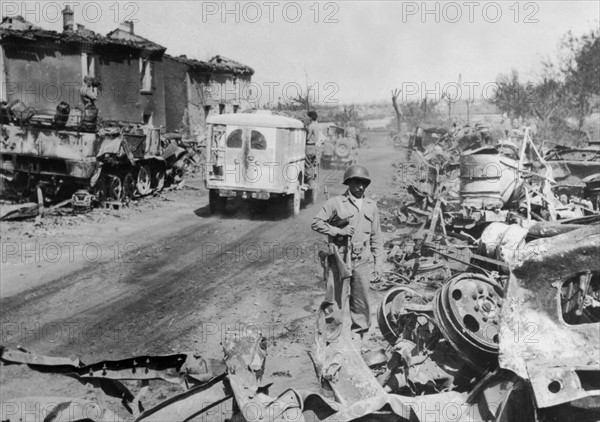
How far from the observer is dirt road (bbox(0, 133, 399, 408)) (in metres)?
6.43

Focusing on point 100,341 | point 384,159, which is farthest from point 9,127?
point 384,159

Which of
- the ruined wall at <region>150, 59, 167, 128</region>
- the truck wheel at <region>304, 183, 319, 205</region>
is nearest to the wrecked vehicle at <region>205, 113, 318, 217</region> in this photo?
the truck wheel at <region>304, 183, 319, 205</region>

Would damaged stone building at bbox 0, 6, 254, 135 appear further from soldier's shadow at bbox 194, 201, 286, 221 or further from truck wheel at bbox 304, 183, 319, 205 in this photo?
truck wheel at bbox 304, 183, 319, 205

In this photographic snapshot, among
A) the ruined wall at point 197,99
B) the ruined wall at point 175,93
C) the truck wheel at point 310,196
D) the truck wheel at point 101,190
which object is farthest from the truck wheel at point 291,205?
the ruined wall at point 197,99

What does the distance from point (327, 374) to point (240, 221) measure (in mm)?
9533

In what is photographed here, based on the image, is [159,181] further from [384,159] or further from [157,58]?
[384,159]

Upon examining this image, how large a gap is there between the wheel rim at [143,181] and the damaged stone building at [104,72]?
5.28 m

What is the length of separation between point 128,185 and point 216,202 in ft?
10.1

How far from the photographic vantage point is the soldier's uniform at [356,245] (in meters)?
6.30

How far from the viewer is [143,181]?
56.1ft

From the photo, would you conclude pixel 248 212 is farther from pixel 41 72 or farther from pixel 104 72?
pixel 41 72

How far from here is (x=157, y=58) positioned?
28.1 meters

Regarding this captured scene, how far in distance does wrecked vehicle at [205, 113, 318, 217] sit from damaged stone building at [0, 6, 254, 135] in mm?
9261

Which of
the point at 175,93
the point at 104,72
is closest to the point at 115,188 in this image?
the point at 104,72
